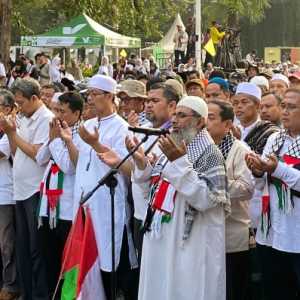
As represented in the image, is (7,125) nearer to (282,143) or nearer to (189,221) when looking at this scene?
(189,221)

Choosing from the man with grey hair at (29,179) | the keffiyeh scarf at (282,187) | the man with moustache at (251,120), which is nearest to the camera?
the keffiyeh scarf at (282,187)

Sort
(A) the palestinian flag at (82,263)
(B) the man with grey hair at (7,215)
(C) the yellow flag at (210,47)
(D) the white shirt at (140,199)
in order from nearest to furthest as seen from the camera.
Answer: (D) the white shirt at (140,199)
(A) the palestinian flag at (82,263)
(B) the man with grey hair at (7,215)
(C) the yellow flag at (210,47)

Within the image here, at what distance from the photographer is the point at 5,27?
2370 cm

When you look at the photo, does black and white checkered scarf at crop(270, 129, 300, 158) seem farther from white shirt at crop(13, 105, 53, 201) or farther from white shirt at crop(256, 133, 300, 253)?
white shirt at crop(13, 105, 53, 201)

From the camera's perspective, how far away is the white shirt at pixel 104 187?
5996 mm

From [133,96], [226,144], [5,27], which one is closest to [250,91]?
[133,96]

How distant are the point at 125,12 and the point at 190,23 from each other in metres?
4.22

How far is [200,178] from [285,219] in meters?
0.68

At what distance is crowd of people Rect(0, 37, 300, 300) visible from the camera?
505 cm

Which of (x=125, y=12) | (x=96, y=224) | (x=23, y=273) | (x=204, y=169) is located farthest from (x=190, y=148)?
(x=125, y=12)

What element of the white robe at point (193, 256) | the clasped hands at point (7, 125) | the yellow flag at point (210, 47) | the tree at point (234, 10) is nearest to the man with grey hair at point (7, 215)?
the clasped hands at point (7, 125)

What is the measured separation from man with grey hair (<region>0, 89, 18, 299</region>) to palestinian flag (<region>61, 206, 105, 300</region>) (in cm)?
135

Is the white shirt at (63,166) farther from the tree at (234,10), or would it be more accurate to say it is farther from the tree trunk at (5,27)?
the tree at (234,10)

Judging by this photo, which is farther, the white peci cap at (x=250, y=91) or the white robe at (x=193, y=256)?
the white peci cap at (x=250, y=91)
